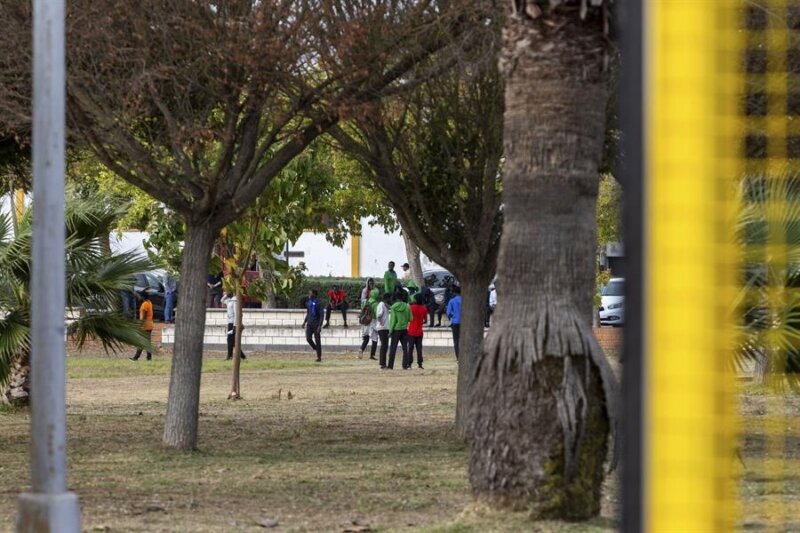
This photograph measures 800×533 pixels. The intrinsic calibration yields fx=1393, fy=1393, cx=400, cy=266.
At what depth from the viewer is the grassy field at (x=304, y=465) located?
6.97 meters

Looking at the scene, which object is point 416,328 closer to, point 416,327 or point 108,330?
point 416,327

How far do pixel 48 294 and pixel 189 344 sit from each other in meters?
5.82

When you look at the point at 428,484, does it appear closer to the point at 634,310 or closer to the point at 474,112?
the point at 474,112

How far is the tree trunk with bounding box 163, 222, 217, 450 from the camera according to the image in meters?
12.5

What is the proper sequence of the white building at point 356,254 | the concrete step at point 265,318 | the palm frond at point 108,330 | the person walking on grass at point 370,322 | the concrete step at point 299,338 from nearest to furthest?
the palm frond at point 108,330 → the person walking on grass at point 370,322 → the concrete step at point 299,338 → the concrete step at point 265,318 → the white building at point 356,254

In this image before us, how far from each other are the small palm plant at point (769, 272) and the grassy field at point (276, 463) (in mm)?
1440

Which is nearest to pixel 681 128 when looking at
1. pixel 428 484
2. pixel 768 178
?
pixel 768 178

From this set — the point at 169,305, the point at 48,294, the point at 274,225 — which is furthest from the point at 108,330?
the point at 169,305

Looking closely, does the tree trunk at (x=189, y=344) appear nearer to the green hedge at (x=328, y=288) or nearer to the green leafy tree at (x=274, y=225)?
the green leafy tree at (x=274, y=225)

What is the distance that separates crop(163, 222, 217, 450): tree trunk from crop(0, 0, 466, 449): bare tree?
0.04 ft

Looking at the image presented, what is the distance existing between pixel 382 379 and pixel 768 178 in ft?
67.1

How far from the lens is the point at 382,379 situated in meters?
24.2

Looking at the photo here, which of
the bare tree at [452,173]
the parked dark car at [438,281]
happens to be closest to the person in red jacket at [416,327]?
the bare tree at [452,173]

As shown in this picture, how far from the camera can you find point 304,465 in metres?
12.0
